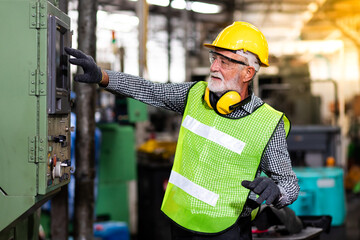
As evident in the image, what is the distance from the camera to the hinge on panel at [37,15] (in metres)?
2.74

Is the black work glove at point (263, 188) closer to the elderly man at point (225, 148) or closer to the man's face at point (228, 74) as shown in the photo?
the elderly man at point (225, 148)

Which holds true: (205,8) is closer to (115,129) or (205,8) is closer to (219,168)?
(115,129)

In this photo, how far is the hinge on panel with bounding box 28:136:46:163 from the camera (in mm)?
2750

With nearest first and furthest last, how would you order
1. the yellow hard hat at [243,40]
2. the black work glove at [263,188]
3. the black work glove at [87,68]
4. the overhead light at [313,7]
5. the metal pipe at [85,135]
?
1. the black work glove at [263,188]
2. the black work glove at [87,68]
3. the yellow hard hat at [243,40]
4. the metal pipe at [85,135]
5. the overhead light at [313,7]

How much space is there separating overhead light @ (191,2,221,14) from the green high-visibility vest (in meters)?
15.9

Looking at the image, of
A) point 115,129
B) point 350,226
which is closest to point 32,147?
point 115,129

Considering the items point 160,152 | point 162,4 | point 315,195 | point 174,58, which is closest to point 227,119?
point 315,195

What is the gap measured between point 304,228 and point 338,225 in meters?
1.59

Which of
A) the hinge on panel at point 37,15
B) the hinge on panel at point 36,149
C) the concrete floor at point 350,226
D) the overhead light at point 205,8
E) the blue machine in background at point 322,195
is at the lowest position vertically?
the concrete floor at point 350,226

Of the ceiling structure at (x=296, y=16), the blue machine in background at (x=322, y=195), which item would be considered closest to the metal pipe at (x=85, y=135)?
the blue machine in background at (x=322, y=195)

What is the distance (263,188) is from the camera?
8.80 feet

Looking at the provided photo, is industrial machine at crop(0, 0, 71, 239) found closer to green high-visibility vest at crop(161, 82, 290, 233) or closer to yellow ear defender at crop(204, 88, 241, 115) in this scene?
green high-visibility vest at crop(161, 82, 290, 233)

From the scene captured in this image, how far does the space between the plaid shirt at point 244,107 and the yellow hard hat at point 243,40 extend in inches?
10.2

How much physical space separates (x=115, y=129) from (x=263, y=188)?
4520 mm
